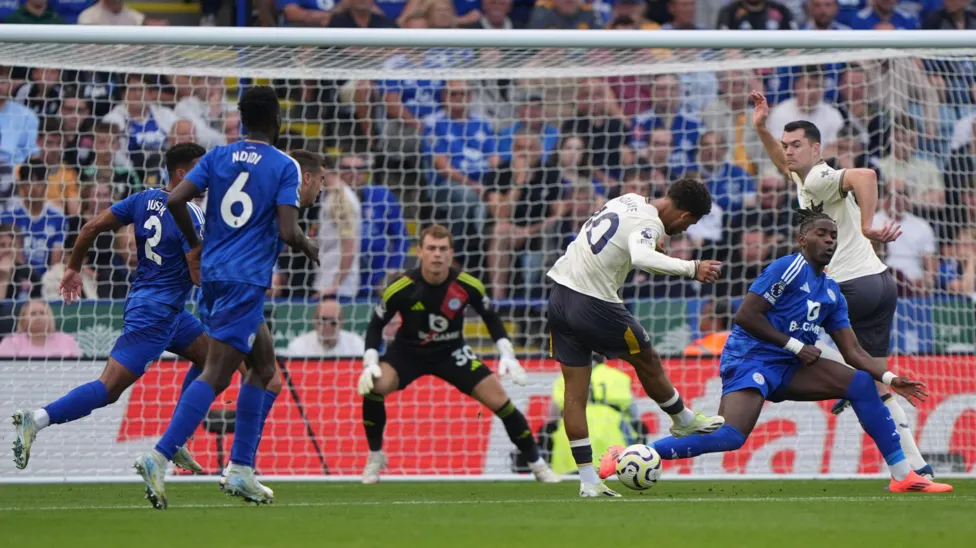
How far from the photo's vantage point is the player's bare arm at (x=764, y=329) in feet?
24.2

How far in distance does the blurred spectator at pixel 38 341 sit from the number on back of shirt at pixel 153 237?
2338mm

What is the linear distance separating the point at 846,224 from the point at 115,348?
4.63 metres

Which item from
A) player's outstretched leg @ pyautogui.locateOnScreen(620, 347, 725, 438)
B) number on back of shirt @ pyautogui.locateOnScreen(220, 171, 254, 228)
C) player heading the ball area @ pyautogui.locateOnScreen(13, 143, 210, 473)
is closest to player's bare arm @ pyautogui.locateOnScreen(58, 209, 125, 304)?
player heading the ball area @ pyautogui.locateOnScreen(13, 143, 210, 473)

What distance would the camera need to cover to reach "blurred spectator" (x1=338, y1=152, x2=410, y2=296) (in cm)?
1149

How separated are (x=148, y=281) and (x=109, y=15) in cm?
612

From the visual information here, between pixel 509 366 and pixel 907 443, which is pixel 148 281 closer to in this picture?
pixel 509 366

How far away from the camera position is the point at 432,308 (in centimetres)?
932

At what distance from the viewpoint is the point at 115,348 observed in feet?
26.0

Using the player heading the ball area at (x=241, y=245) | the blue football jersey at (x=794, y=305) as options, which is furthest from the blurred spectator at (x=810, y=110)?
the player heading the ball area at (x=241, y=245)

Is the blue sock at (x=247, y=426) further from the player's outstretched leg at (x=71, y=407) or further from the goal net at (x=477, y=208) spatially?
the goal net at (x=477, y=208)

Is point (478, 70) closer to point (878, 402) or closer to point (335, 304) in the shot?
point (335, 304)

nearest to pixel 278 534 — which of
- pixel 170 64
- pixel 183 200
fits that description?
pixel 183 200

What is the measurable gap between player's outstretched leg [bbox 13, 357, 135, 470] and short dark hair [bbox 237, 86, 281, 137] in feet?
6.75

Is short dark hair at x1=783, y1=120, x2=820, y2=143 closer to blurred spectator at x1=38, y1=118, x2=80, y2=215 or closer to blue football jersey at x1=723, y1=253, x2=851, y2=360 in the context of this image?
blue football jersey at x1=723, y1=253, x2=851, y2=360
